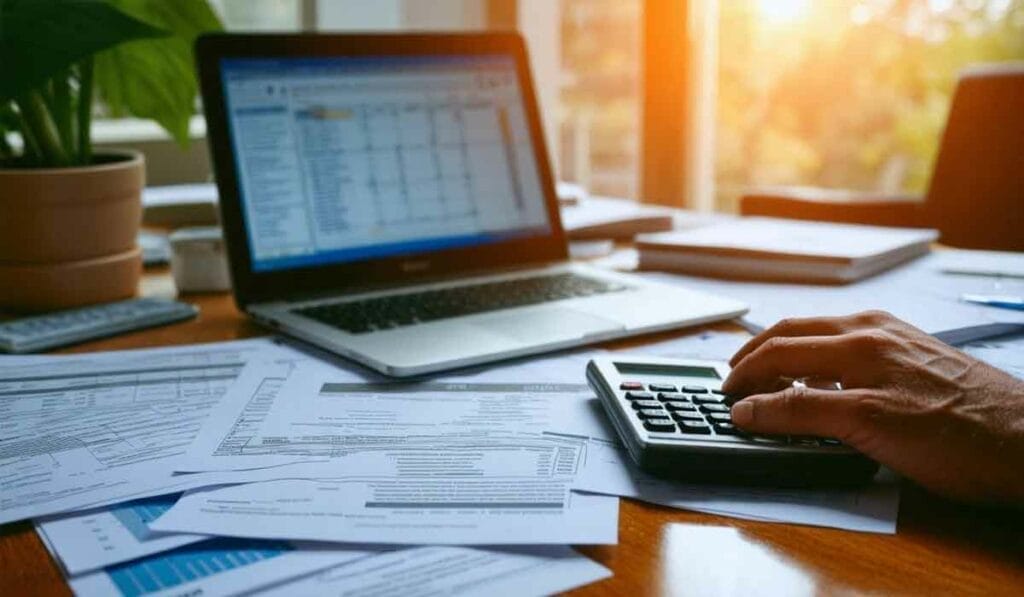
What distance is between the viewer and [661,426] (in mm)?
597

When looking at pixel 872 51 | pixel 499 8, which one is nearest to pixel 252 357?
pixel 499 8

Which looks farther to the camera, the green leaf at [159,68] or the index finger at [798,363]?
the green leaf at [159,68]

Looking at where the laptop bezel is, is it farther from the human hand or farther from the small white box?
the human hand

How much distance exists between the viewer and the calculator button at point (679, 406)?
0.63 meters

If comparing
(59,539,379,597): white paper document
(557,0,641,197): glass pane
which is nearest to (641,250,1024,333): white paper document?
(59,539,379,597): white paper document

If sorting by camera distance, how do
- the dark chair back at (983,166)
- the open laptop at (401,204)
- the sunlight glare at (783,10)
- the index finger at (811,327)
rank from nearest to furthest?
the index finger at (811,327) < the open laptop at (401,204) < the dark chair back at (983,166) < the sunlight glare at (783,10)

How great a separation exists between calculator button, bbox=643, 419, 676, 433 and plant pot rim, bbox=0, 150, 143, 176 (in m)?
0.67

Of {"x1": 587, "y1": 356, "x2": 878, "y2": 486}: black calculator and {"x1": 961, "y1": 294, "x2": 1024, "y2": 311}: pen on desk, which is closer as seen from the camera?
{"x1": 587, "y1": 356, "x2": 878, "y2": 486}: black calculator

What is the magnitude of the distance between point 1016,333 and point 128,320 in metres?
0.86

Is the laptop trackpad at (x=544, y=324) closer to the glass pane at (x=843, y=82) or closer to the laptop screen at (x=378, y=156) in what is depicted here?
the laptop screen at (x=378, y=156)

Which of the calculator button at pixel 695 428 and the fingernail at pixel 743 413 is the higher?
the fingernail at pixel 743 413

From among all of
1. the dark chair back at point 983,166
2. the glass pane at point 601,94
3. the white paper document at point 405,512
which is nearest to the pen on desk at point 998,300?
the white paper document at point 405,512

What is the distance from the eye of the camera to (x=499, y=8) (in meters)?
2.06

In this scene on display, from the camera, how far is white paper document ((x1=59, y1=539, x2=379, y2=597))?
1.50 ft
